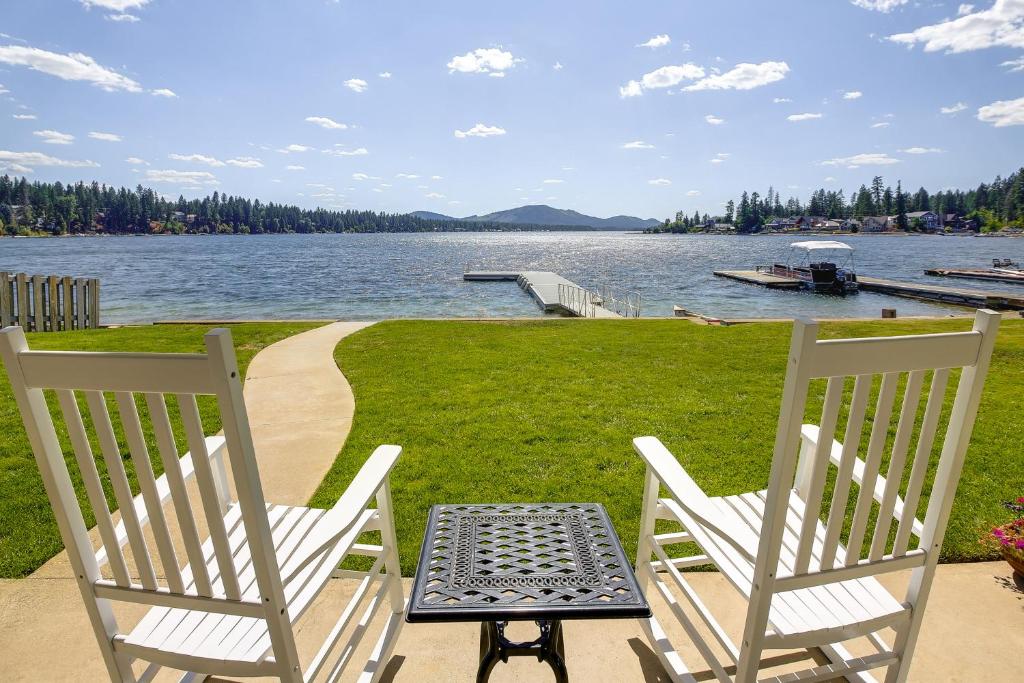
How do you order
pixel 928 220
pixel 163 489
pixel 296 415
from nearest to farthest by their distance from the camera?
pixel 163 489
pixel 296 415
pixel 928 220

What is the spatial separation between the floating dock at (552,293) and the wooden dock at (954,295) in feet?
49.6

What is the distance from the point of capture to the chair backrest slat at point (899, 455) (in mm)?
1479

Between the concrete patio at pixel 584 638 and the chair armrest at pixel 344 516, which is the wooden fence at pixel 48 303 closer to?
the concrete patio at pixel 584 638

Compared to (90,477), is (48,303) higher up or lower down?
lower down

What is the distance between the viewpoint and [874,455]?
1489 millimetres

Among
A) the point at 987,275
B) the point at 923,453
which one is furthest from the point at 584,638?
the point at 987,275

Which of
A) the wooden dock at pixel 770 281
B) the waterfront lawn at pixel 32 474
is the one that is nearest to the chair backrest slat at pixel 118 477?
the waterfront lawn at pixel 32 474

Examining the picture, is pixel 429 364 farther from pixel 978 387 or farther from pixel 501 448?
pixel 978 387

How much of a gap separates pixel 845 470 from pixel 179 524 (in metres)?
1.78

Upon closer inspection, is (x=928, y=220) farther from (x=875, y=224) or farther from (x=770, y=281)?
(x=770, y=281)

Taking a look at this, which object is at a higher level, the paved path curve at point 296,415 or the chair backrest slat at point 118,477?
the chair backrest slat at point 118,477

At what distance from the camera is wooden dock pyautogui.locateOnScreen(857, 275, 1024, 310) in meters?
21.0

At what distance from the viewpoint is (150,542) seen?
312cm

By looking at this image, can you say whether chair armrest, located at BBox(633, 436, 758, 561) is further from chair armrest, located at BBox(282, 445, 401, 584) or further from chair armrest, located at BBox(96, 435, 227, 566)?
chair armrest, located at BBox(96, 435, 227, 566)
